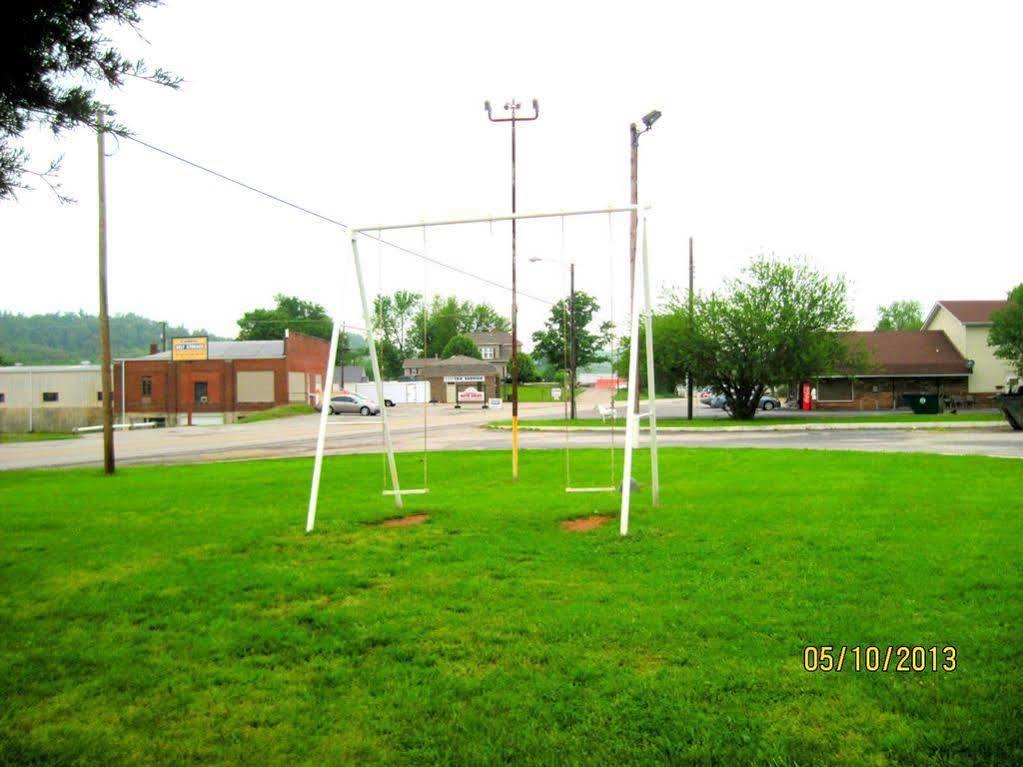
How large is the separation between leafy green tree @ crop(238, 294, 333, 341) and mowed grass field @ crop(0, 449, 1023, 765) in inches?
4254

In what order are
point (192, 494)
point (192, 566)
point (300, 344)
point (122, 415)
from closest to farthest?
point (192, 566) → point (192, 494) → point (122, 415) → point (300, 344)

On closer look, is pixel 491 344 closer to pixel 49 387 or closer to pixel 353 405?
pixel 353 405

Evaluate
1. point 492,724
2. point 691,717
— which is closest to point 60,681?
point 492,724

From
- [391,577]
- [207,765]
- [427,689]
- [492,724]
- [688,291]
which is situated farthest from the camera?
[688,291]

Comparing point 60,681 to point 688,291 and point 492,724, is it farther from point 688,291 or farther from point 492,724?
point 688,291

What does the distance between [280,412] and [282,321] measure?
60.8 meters

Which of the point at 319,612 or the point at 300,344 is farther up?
the point at 300,344

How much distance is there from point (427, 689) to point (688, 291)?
37.3 metres

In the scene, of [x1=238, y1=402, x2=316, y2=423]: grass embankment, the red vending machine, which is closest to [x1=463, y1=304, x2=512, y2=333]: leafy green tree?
[x1=238, y1=402, x2=316, y2=423]: grass embankment

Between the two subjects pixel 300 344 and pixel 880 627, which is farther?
pixel 300 344

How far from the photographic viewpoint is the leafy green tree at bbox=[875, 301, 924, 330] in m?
123

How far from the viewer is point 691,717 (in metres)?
3.94

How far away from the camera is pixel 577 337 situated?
42.7 metres
